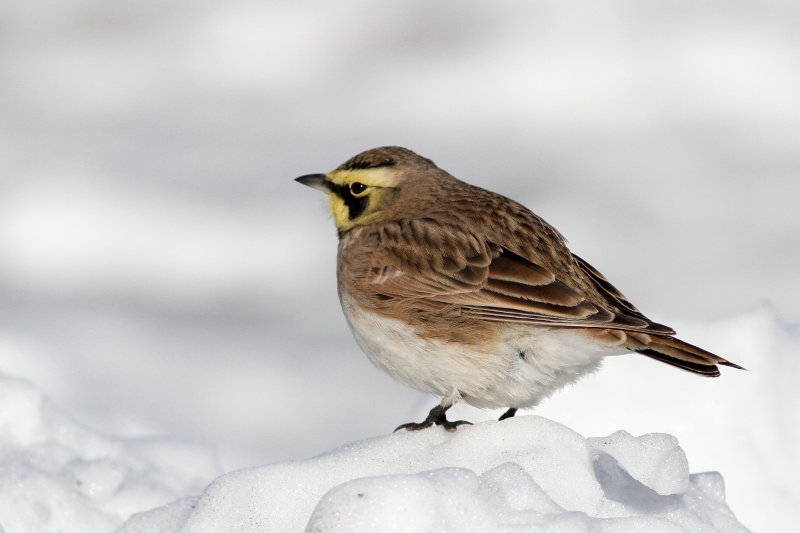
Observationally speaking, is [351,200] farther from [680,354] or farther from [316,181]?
[680,354]

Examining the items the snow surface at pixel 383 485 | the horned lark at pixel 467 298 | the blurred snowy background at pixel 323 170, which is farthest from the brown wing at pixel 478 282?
the blurred snowy background at pixel 323 170

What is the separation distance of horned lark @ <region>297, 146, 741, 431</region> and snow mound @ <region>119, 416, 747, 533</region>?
1.11 feet

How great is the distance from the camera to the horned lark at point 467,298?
15.9 ft

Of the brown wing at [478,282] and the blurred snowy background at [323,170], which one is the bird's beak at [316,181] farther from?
the blurred snowy background at [323,170]

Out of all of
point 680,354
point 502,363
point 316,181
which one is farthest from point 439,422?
point 316,181

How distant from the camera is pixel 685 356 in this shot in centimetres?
454

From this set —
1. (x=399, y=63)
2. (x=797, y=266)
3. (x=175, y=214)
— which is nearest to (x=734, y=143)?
(x=797, y=266)

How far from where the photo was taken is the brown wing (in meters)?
4.84

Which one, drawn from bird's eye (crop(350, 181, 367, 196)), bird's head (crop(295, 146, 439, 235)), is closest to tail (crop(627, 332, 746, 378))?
bird's head (crop(295, 146, 439, 235))

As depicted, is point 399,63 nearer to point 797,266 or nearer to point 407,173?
point 797,266

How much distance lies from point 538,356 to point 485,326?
239 millimetres

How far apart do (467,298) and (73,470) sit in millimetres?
1725

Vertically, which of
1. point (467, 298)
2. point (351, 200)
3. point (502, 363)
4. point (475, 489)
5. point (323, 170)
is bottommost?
point (475, 489)

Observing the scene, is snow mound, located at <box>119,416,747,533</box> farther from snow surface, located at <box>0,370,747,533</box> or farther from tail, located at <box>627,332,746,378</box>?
tail, located at <box>627,332,746,378</box>
